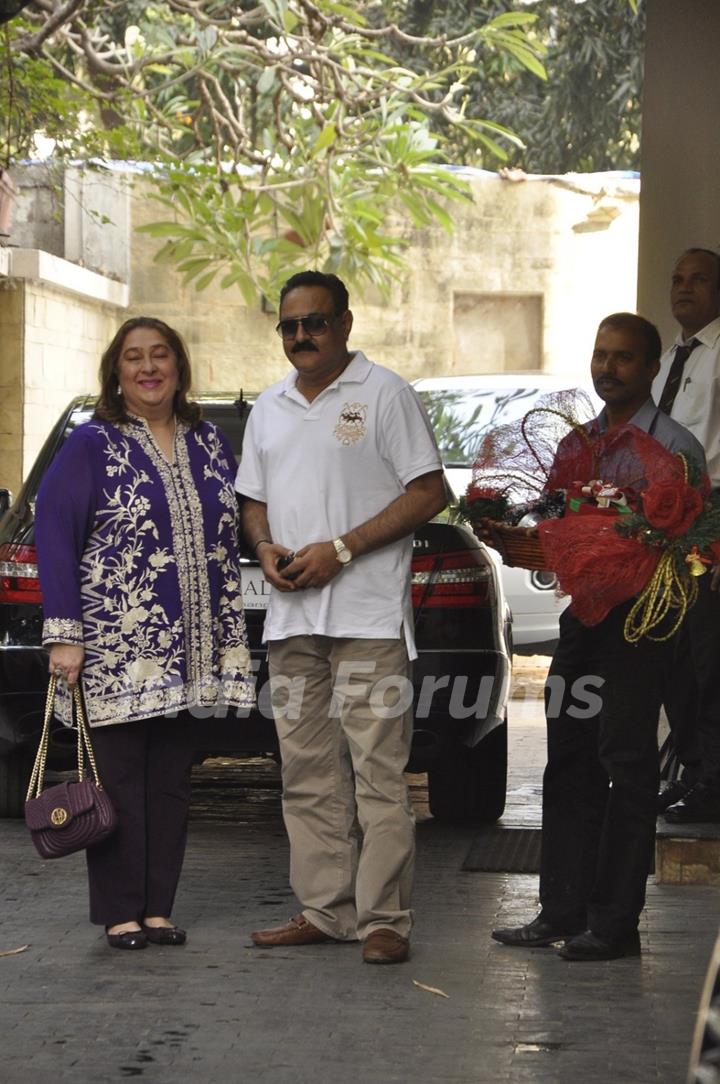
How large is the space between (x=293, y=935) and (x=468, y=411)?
7974 millimetres

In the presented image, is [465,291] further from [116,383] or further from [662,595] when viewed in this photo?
[662,595]

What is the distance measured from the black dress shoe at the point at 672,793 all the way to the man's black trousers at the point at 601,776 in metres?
1.51

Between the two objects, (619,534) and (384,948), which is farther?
(384,948)

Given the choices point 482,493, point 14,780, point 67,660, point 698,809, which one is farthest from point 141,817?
point 698,809

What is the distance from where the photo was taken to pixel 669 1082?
14.4 feet

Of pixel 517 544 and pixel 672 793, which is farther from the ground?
pixel 517 544

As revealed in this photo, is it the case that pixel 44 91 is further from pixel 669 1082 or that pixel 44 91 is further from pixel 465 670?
pixel 669 1082

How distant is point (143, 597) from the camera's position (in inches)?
222

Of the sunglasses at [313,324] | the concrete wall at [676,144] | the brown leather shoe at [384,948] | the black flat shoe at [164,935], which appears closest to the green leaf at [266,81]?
the concrete wall at [676,144]

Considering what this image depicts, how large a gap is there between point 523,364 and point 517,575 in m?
9.55

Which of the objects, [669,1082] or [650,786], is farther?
[650,786]

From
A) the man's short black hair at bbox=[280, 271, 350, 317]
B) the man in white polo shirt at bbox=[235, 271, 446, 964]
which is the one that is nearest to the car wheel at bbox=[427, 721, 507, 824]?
the man in white polo shirt at bbox=[235, 271, 446, 964]

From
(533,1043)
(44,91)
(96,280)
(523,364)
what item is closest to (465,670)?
(533,1043)

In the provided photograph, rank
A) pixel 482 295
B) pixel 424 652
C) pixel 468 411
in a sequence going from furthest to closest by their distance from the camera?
pixel 482 295 → pixel 468 411 → pixel 424 652
